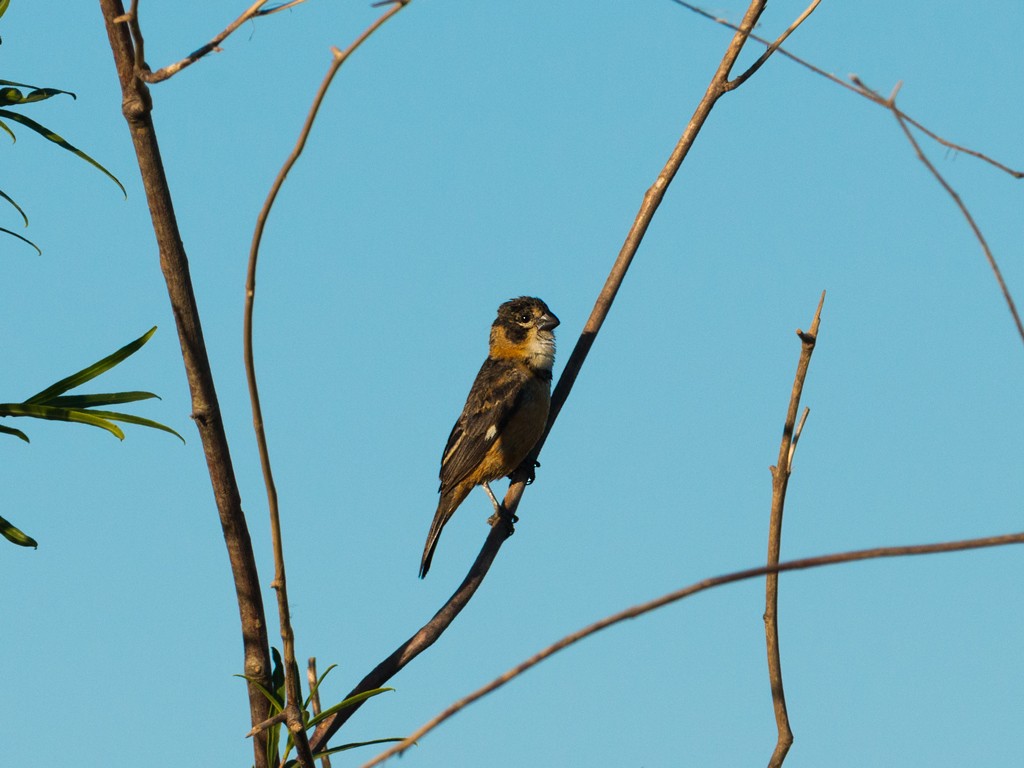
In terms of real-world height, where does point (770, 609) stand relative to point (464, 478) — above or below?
below

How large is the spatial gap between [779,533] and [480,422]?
579 cm

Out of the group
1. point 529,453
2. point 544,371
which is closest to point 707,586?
point 529,453

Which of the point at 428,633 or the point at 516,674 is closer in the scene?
the point at 516,674

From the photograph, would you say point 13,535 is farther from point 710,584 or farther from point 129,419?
point 710,584

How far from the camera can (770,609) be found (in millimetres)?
2307

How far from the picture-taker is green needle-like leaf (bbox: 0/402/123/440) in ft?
9.86

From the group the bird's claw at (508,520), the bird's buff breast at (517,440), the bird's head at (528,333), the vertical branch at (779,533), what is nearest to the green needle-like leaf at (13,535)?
the bird's claw at (508,520)

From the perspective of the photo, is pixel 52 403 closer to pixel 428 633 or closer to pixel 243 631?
pixel 243 631

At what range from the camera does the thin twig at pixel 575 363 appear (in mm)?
2643

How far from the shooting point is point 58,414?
304 cm

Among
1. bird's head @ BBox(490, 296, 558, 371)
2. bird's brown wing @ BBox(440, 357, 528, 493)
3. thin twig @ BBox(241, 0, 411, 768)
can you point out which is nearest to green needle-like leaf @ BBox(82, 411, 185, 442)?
thin twig @ BBox(241, 0, 411, 768)

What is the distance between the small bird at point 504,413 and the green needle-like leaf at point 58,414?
183 inches

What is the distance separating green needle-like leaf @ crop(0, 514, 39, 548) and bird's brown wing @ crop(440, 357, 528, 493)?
5044mm

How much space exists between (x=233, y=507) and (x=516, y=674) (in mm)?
1275
